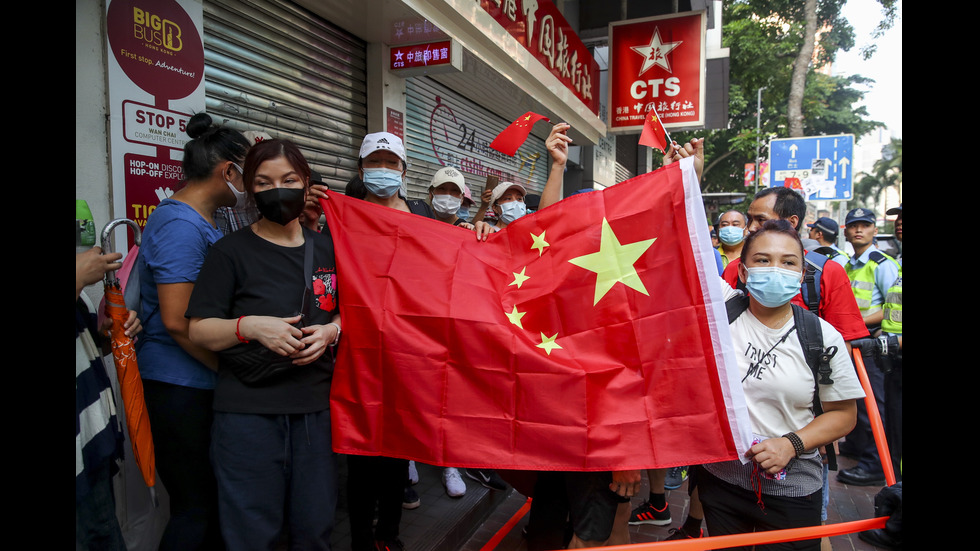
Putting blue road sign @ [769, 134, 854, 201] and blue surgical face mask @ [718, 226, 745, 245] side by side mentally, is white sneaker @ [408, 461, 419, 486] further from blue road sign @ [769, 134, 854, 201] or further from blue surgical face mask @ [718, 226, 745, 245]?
blue road sign @ [769, 134, 854, 201]

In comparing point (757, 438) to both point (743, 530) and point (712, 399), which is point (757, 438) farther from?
point (743, 530)

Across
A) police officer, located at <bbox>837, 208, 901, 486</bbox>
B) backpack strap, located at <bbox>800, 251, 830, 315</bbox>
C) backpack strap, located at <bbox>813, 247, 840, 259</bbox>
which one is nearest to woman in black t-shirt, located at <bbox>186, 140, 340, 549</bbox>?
backpack strap, located at <bbox>800, 251, 830, 315</bbox>

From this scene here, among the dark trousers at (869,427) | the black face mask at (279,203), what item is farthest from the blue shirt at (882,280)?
the black face mask at (279,203)

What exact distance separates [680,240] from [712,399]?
0.66 meters

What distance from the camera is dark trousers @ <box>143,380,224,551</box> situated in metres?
2.30

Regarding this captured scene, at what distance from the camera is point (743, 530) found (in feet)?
7.57

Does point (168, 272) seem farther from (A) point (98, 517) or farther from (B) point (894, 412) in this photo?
(B) point (894, 412)

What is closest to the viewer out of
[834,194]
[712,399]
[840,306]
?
[712,399]

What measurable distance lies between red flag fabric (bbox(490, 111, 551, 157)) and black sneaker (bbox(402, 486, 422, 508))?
97.2 inches

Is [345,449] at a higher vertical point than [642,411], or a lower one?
lower

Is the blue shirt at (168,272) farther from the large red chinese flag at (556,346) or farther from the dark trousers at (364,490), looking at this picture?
the dark trousers at (364,490)

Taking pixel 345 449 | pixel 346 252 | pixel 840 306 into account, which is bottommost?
pixel 345 449

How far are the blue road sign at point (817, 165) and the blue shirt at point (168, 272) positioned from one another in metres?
15.5

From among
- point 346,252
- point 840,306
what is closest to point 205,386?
point 346,252
